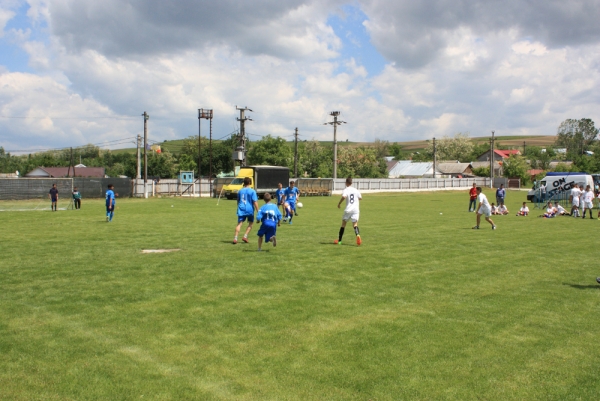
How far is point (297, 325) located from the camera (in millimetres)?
6656

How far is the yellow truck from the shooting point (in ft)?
150

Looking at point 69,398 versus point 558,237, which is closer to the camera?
point 69,398

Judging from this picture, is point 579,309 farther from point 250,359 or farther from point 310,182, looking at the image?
point 310,182

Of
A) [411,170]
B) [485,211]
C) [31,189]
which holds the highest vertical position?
[411,170]

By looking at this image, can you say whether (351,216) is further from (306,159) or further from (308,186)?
(306,159)

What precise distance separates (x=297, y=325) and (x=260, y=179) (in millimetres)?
40949

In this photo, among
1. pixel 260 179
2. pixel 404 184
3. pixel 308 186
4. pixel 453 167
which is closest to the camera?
pixel 260 179

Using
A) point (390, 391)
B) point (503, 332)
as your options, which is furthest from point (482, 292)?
point (390, 391)

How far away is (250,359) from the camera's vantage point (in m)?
5.47

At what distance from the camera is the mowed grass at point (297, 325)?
192 inches

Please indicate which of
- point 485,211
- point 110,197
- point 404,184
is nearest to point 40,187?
point 110,197

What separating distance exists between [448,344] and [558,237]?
1366 centimetres

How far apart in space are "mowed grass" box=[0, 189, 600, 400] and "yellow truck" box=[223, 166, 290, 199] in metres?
32.5

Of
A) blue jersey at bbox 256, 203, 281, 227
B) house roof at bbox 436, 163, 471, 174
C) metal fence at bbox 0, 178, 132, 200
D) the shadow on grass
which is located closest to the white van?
the shadow on grass
